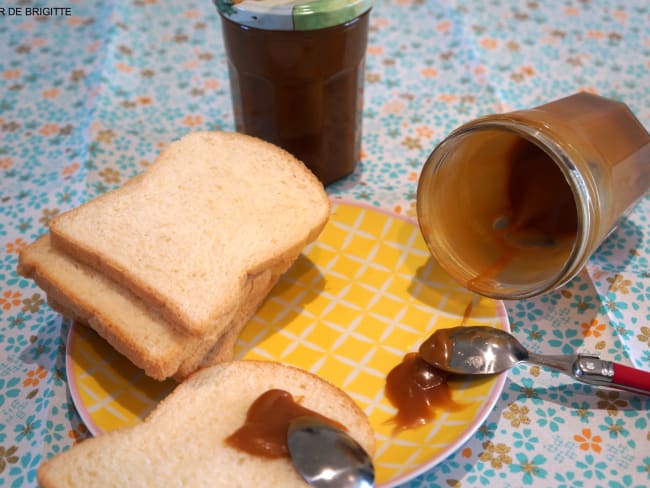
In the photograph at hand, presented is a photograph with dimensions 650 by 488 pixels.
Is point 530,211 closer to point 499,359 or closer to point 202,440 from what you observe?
point 499,359

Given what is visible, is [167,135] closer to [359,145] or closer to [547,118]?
[359,145]

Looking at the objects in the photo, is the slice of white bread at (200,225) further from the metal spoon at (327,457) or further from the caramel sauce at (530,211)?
the caramel sauce at (530,211)

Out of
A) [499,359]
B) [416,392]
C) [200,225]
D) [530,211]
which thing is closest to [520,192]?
[530,211]

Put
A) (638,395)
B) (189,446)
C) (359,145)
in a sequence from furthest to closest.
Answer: (359,145), (638,395), (189,446)

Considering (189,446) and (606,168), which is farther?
(606,168)

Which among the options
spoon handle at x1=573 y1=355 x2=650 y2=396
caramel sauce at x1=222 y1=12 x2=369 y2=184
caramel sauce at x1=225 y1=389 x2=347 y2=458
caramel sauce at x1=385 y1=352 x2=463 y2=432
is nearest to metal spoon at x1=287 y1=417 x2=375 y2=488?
caramel sauce at x1=225 y1=389 x2=347 y2=458

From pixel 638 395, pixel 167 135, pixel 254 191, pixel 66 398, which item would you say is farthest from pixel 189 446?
pixel 167 135

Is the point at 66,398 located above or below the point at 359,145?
below
